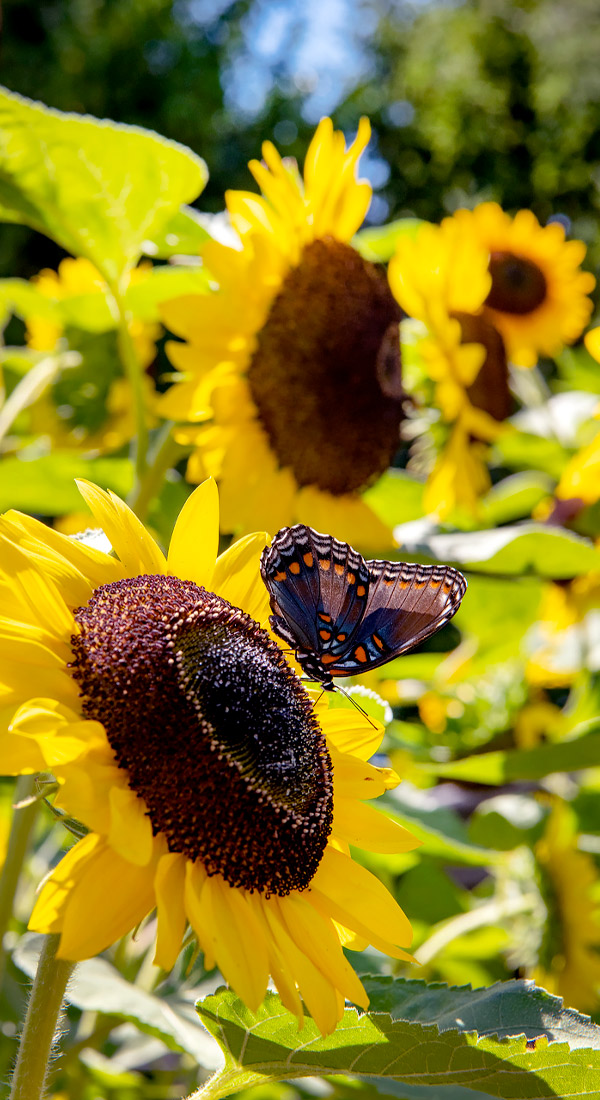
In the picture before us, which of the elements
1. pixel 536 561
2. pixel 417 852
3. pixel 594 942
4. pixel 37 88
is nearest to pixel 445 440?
pixel 536 561

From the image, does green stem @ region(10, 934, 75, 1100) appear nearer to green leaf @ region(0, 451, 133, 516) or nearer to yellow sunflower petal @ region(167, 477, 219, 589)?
yellow sunflower petal @ region(167, 477, 219, 589)

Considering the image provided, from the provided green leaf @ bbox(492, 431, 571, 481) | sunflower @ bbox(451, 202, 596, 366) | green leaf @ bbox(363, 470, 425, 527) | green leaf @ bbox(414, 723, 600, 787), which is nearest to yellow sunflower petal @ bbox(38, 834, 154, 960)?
green leaf @ bbox(414, 723, 600, 787)

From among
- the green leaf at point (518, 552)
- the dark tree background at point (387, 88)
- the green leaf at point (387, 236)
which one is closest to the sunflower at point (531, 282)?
the green leaf at point (387, 236)

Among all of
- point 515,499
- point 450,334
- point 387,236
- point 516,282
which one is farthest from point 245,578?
point 516,282

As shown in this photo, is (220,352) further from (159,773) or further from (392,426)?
(159,773)

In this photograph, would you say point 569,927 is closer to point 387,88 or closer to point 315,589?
point 315,589

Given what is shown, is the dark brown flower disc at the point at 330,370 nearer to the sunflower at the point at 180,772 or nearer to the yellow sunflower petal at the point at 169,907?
the sunflower at the point at 180,772
